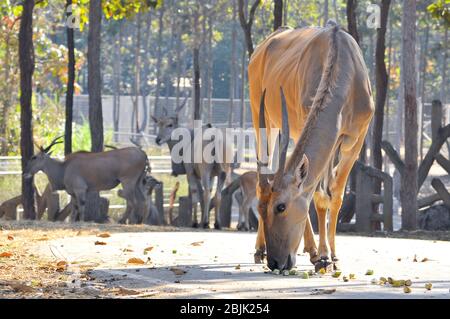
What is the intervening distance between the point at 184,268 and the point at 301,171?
1.72m

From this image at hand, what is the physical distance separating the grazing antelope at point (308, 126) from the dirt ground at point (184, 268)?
1.27 ft

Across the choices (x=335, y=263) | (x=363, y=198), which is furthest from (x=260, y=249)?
(x=363, y=198)

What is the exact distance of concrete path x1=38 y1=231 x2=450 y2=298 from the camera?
31.8 feet

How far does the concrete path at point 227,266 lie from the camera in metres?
9.68

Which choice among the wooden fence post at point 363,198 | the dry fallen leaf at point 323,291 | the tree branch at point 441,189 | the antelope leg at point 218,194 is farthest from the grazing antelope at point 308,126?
the antelope leg at point 218,194

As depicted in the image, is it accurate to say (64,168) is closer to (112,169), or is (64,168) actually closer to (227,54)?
(112,169)

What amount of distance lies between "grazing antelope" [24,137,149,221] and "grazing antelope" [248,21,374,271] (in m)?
9.46

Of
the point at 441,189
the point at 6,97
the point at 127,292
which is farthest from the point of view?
the point at 6,97

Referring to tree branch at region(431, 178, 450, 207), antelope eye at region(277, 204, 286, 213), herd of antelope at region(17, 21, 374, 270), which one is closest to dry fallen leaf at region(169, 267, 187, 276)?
herd of antelope at region(17, 21, 374, 270)

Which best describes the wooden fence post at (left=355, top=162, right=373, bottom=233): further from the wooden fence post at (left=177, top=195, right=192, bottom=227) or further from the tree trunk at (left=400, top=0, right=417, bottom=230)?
the wooden fence post at (left=177, top=195, right=192, bottom=227)

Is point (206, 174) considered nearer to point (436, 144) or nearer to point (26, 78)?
point (26, 78)

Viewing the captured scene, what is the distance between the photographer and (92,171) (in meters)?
23.7
